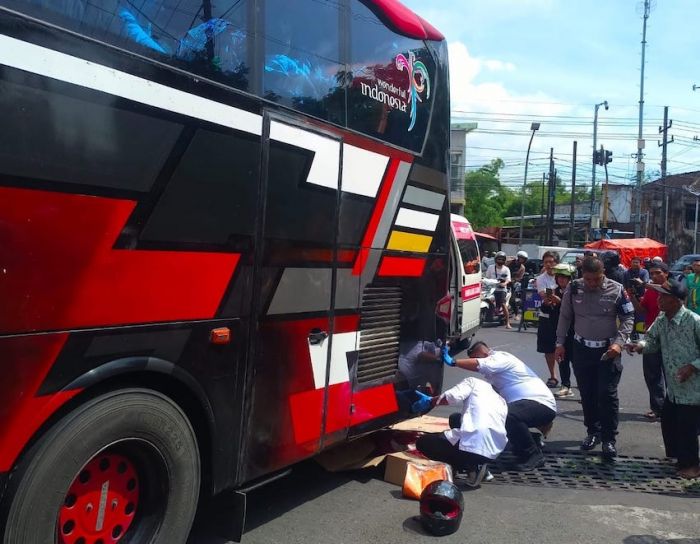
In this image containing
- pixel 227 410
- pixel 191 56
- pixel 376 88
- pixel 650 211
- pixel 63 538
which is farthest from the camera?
pixel 650 211

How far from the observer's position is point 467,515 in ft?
14.4

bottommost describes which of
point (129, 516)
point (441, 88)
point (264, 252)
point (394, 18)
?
point (129, 516)

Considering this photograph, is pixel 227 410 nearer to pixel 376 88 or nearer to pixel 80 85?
pixel 80 85

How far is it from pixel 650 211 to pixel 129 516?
156ft

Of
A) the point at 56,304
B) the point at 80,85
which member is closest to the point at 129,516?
the point at 56,304

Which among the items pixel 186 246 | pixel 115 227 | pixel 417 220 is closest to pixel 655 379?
pixel 417 220

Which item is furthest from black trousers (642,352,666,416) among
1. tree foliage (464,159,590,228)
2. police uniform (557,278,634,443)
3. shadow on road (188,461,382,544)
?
tree foliage (464,159,590,228)

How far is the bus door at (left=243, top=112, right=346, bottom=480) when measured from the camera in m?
3.53

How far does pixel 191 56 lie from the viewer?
10.0 feet

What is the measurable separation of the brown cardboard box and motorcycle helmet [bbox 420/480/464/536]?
0.64 m

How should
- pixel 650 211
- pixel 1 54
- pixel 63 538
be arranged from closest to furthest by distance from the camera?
pixel 1 54 → pixel 63 538 → pixel 650 211

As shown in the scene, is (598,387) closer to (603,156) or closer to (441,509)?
(441,509)

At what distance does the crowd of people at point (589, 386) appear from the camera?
5031mm

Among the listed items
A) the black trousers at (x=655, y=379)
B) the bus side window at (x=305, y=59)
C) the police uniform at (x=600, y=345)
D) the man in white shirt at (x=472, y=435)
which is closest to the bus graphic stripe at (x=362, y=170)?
the bus side window at (x=305, y=59)
